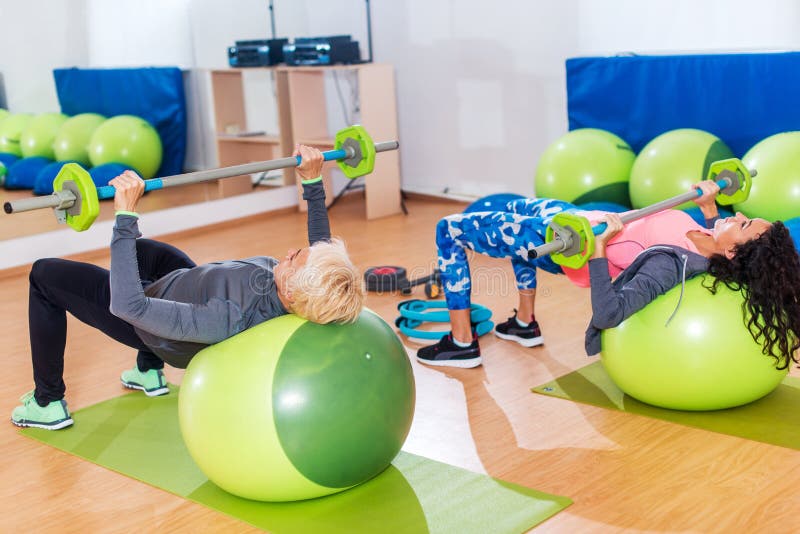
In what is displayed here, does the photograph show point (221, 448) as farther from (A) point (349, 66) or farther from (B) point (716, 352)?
(A) point (349, 66)

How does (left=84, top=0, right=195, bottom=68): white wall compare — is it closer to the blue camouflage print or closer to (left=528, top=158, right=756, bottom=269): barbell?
the blue camouflage print

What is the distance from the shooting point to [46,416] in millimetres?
3090

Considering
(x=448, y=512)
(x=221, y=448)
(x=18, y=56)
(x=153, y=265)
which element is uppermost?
(x=18, y=56)

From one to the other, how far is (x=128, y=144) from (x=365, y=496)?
3841 millimetres

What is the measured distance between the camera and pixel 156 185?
2.56m

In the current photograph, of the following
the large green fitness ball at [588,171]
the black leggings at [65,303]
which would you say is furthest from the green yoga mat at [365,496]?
the large green fitness ball at [588,171]

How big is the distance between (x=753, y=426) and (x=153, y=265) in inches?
78.6

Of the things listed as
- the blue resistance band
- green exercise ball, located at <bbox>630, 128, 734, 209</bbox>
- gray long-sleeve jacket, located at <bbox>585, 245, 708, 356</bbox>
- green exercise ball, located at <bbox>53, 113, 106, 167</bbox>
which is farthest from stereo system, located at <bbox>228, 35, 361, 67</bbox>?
gray long-sleeve jacket, located at <bbox>585, 245, 708, 356</bbox>

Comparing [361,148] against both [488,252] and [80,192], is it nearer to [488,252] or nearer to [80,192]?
[488,252]

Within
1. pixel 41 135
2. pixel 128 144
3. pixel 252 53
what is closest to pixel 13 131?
pixel 41 135

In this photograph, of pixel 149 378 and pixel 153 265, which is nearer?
pixel 153 265

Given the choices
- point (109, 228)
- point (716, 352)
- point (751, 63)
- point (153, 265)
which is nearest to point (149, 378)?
point (153, 265)

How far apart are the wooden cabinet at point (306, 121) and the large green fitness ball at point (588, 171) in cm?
160

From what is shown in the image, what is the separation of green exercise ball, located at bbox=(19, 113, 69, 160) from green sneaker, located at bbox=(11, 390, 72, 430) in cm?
263
